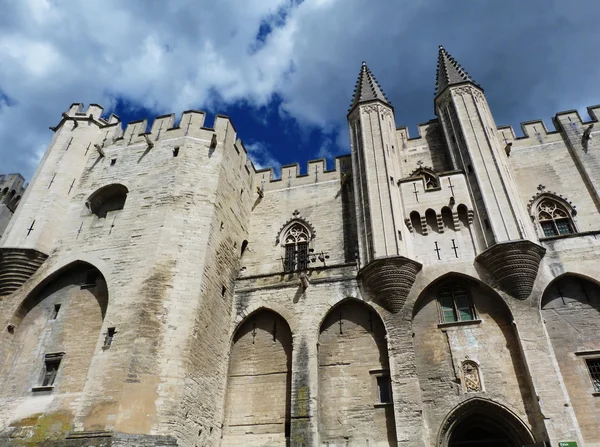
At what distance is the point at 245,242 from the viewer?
16562 millimetres

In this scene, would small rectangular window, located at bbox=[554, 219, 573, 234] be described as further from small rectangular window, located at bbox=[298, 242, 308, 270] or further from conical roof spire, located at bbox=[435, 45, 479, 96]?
small rectangular window, located at bbox=[298, 242, 308, 270]

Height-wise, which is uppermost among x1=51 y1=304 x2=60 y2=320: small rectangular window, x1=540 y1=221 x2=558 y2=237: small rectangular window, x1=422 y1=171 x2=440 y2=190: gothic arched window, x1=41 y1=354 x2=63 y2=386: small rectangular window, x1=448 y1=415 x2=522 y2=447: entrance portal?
x1=422 y1=171 x2=440 y2=190: gothic arched window

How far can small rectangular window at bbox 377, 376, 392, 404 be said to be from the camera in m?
11.6

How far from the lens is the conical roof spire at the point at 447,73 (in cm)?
1694

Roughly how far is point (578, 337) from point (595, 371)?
869 millimetres

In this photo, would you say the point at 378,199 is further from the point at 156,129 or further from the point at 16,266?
the point at 16,266

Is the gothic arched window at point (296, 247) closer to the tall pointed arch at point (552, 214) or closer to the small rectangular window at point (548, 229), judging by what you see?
the tall pointed arch at point (552, 214)

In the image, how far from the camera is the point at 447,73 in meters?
17.5

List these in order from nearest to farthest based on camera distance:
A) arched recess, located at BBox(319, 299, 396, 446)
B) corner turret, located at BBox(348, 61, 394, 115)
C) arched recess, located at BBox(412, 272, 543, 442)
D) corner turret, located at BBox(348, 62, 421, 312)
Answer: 1. arched recess, located at BBox(412, 272, 543, 442)
2. arched recess, located at BBox(319, 299, 396, 446)
3. corner turret, located at BBox(348, 62, 421, 312)
4. corner turret, located at BBox(348, 61, 394, 115)

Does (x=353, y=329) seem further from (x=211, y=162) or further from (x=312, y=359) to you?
(x=211, y=162)

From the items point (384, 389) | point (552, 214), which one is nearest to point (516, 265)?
point (552, 214)

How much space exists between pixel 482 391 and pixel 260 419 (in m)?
5.89

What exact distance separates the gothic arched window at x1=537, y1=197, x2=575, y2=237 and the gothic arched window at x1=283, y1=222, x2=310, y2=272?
26.0 feet

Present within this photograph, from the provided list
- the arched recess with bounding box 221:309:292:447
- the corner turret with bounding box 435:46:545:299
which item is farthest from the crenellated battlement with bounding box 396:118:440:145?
the arched recess with bounding box 221:309:292:447
